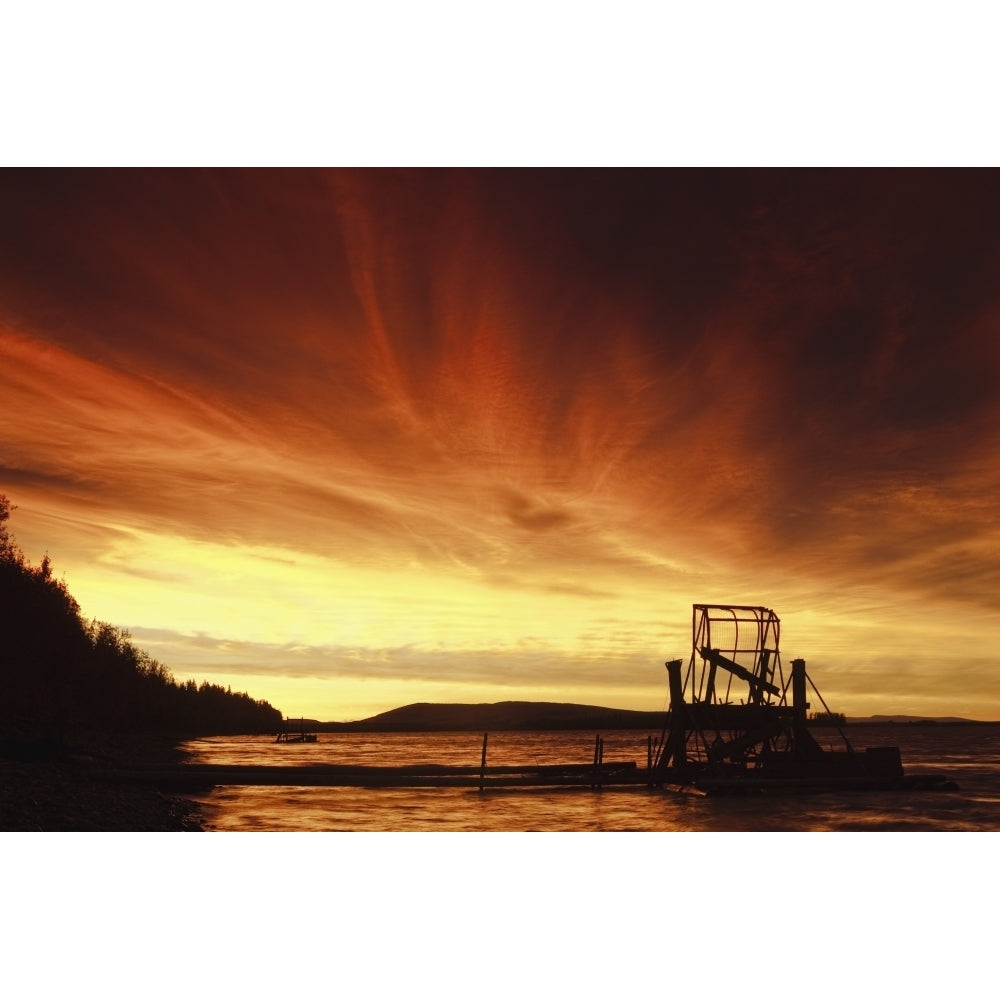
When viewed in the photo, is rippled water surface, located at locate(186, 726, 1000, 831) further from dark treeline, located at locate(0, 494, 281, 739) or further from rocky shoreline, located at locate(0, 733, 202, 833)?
dark treeline, located at locate(0, 494, 281, 739)

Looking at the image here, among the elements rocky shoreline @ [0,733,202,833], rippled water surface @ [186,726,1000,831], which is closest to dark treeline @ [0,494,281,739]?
rocky shoreline @ [0,733,202,833]

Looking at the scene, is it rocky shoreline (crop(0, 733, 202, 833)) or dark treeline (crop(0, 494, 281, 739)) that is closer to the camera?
rocky shoreline (crop(0, 733, 202, 833))

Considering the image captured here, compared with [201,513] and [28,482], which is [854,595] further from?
[28,482]

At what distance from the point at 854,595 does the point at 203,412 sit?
1101 centimetres

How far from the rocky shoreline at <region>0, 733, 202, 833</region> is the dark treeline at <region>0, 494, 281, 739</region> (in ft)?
5.64

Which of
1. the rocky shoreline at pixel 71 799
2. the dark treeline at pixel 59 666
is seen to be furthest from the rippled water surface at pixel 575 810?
the dark treeline at pixel 59 666

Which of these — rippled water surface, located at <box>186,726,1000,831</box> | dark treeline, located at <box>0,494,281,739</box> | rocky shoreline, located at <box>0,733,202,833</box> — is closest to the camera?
rocky shoreline, located at <box>0,733,202,833</box>

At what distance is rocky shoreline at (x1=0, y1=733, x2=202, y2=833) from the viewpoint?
41.7 ft

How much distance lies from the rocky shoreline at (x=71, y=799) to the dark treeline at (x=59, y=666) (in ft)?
5.64

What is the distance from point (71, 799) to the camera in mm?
14312

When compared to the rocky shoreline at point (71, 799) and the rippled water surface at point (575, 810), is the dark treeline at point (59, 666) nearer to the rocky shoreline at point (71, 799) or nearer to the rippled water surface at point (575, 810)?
the rocky shoreline at point (71, 799)
